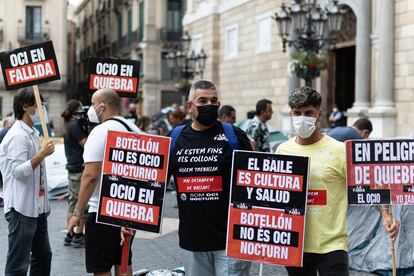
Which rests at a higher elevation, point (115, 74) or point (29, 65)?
point (115, 74)

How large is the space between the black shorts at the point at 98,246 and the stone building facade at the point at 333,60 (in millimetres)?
13390

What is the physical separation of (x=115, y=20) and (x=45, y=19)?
7.29 meters

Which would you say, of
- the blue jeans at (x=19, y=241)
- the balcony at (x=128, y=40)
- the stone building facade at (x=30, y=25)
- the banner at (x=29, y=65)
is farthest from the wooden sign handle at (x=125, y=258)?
→ the stone building facade at (x=30, y=25)

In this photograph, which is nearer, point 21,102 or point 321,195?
point 321,195

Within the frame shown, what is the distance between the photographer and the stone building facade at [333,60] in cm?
1758

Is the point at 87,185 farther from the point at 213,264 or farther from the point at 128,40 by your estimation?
the point at 128,40

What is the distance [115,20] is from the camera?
181 ft

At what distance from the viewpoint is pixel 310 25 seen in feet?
49.3

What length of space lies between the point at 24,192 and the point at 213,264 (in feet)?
5.78

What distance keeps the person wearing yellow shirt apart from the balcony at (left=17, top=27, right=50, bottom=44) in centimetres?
4641

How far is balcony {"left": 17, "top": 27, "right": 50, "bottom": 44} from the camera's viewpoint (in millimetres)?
48875

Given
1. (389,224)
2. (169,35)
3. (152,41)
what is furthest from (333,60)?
(152,41)

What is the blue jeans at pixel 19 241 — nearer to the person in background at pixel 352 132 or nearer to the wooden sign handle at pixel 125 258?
the wooden sign handle at pixel 125 258

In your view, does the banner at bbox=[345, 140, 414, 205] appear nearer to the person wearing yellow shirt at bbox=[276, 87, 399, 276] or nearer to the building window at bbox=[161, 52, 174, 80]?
the person wearing yellow shirt at bbox=[276, 87, 399, 276]
